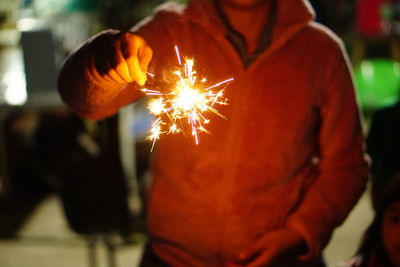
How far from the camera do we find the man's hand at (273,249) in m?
1.68

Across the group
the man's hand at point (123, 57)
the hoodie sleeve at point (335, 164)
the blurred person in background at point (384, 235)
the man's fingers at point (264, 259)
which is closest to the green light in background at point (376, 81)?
the blurred person in background at point (384, 235)

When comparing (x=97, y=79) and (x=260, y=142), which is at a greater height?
(x=97, y=79)

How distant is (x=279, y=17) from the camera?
185cm

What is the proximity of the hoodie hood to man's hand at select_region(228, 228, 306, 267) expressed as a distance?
2.29 ft

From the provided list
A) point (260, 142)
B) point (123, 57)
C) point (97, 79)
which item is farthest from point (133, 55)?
point (260, 142)

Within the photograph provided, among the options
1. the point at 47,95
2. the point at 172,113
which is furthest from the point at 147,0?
the point at 172,113

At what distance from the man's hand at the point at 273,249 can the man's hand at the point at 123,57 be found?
0.75 m

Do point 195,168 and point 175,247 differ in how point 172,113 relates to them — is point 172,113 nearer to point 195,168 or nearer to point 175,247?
point 195,168

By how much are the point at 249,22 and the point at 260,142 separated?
476 mm

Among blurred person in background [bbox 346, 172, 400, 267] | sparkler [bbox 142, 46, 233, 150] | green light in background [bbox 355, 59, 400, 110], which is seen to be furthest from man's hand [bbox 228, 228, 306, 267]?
green light in background [bbox 355, 59, 400, 110]

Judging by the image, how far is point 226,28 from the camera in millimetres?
1825

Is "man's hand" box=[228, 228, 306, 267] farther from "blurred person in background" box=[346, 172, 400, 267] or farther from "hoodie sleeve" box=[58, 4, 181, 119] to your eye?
"hoodie sleeve" box=[58, 4, 181, 119]

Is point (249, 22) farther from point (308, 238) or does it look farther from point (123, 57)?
point (308, 238)

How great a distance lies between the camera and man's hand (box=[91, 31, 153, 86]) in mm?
1342
